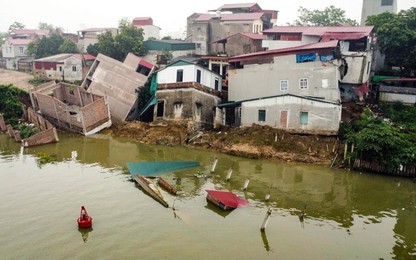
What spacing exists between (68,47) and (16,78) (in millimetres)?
9389

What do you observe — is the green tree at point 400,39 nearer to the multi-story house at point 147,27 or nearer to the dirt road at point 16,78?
the multi-story house at point 147,27

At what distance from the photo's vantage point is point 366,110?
29625mm

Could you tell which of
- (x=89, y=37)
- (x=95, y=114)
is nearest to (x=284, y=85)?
(x=95, y=114)

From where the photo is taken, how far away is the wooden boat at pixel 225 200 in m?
18.2

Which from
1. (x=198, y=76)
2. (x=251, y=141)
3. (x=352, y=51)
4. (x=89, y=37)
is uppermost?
(x=89, y=37)

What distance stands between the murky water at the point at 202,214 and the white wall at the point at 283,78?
26.7ft

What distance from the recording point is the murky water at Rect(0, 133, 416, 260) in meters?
14.9

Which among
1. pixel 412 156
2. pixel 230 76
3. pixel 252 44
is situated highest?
pixel 252 44

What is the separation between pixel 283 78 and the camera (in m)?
31.2

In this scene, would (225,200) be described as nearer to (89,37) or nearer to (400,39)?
(400,39)

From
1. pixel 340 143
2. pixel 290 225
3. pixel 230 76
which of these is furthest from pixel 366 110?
pixel 290 225

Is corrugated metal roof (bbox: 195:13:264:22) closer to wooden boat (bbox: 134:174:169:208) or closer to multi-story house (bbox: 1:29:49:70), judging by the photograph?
multi-story house (bbox: 1:29:49:70)

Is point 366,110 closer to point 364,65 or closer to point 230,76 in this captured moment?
Result: point 364,65

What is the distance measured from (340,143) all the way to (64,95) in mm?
28736
